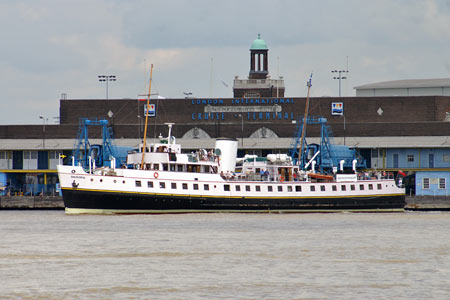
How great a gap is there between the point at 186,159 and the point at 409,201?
30.1 metres

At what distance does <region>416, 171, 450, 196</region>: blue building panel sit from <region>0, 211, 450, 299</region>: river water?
42039 mm

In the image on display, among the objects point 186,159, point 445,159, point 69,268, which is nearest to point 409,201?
point 445,159

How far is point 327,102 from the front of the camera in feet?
457

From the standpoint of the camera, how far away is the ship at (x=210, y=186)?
88438 millimetres

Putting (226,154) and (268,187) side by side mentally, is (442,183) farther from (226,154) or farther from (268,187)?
(268,187)

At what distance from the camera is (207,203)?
3634 inches

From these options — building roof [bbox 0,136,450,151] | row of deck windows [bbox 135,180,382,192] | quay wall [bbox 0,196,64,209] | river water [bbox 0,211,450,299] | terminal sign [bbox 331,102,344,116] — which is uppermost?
terminal sign [bbox 331,102,344,116]


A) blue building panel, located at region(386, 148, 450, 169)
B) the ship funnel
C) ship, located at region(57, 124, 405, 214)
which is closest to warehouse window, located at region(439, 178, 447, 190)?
blue building panel, located at region(386, 148, 450, 169)

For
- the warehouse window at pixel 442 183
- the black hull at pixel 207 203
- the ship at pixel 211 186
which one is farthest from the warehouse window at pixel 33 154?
the warehouse window at pixel 442 183

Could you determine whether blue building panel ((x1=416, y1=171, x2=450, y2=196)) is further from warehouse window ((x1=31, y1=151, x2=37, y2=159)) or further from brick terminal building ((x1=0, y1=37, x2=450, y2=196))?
warehouse window ((x1=31, y1=151, x2=37, y2=159))

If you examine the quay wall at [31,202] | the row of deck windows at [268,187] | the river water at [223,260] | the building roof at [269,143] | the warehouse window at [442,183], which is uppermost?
the building roof at [269,143]

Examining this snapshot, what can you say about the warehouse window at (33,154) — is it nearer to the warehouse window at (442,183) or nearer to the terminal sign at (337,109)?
the terminal sign at (337,109)

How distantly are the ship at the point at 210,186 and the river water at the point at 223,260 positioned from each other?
12.3 metres

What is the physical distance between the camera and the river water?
Answer: 38.7 metres
